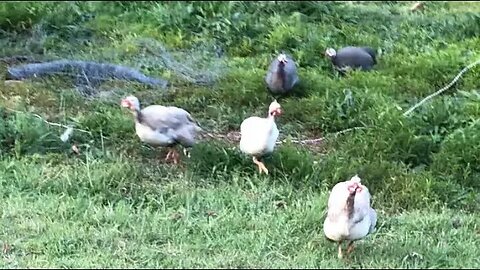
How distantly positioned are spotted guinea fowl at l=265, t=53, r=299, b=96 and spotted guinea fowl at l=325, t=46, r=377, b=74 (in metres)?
0.67

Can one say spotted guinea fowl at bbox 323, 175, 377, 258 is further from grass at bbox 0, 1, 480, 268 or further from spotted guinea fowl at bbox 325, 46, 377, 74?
spotted guinea fowl at bbox 325, 46, 377, 74

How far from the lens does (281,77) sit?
22.9 feet

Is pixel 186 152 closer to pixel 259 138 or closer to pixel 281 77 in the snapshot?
pixel 259 138

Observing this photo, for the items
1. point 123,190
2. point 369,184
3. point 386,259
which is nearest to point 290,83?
point 369,184

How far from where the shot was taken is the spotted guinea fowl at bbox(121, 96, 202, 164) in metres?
5.71

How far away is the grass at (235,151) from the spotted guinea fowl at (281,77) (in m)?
0.10

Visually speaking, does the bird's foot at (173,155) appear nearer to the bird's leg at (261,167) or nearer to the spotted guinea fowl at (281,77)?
the bird's leg at (261,167)

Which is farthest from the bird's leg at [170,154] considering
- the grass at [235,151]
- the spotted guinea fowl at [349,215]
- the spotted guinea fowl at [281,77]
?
the spotted guinea fowl at [349,215]

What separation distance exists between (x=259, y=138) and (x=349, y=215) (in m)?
1.27

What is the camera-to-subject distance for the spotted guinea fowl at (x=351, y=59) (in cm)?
763

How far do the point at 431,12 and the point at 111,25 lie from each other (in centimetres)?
351

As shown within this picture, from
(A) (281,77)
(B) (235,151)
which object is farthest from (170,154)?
(A) (281,77)

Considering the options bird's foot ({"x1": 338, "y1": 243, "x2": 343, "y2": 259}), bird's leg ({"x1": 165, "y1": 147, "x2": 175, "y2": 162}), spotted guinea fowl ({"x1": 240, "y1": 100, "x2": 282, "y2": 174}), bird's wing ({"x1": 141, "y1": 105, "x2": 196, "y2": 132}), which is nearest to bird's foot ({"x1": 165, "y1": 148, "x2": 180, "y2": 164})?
bird's leg ({"x1": 165, "y1": 147, "x2": 175, "y2": 162})

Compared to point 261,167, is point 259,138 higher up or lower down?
higher up
